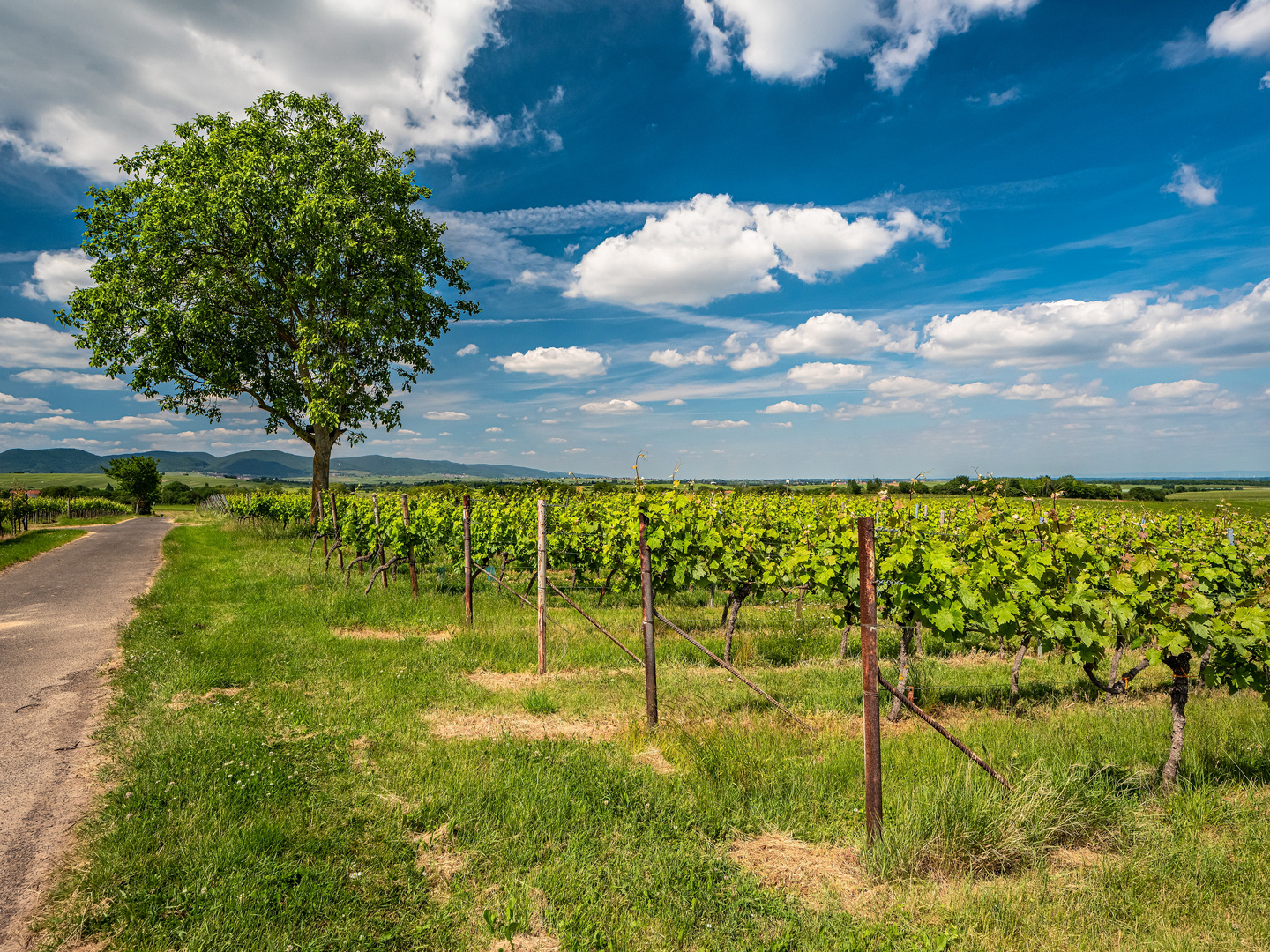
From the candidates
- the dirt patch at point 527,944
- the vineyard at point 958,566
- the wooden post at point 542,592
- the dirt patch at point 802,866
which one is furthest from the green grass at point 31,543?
the dirt patch at point 802,866

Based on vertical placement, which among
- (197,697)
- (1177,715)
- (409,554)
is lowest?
(197,697)

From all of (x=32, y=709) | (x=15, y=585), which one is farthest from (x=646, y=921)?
(x=15, y=585)

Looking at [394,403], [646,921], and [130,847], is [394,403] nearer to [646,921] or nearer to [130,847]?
[130,847]

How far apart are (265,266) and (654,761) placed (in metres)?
19.8

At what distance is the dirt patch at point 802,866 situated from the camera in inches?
130

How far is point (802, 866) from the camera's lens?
3.51 meters

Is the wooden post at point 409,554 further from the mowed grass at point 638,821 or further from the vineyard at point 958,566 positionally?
the mowed grass at point 638,821

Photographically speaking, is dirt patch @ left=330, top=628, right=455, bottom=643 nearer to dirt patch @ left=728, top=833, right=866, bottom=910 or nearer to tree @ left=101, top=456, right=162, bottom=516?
dirt patch @ left=728, top=833, right=866, bottom=910

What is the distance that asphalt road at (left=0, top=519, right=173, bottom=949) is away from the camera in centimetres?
342

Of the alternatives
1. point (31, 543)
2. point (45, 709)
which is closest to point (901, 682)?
point (45, 709)

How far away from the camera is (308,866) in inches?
132

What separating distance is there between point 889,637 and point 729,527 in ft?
9.90

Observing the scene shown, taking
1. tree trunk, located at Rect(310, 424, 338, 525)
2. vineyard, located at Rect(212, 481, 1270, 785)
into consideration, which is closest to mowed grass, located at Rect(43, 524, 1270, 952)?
vineyard, located at Rect(212, 481, 1270, 785)

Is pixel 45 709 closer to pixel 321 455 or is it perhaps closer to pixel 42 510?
pixel 321 455
